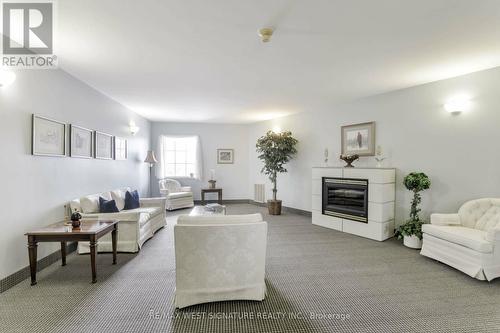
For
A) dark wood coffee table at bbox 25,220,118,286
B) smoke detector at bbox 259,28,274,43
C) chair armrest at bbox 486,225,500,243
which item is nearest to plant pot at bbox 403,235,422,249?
chair armrest at bbox 486,225,500,243

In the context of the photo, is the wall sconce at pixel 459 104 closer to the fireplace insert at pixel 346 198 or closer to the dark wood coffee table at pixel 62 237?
the fireplace insert at pixel 346 198

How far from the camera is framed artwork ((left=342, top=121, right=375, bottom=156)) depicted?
5.01 m

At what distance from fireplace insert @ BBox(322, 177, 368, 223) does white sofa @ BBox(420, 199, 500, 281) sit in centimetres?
116

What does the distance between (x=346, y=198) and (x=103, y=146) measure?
492cm

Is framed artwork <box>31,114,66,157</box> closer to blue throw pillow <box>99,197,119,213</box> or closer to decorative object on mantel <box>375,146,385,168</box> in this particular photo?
blue throw pillow <box>99,197,119,213</box>

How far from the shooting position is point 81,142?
13.1 ft

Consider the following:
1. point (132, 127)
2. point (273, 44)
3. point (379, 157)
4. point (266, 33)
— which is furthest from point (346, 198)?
point (132, 127)

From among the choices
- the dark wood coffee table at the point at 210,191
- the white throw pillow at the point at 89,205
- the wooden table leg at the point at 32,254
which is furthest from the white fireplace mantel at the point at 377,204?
the wooden table leg at the point at 32,254

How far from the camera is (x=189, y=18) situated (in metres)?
2.26

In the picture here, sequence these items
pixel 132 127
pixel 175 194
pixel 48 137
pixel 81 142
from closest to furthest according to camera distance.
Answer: pixel 48 137 < pixel 81 142 < pixel 132 127 < pixel 175 194

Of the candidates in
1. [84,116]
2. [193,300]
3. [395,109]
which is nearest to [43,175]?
[84,116]

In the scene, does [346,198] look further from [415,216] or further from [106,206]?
[106,206]

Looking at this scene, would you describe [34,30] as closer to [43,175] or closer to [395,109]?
[43,175]

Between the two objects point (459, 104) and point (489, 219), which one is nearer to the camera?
point (489, 219)
